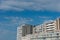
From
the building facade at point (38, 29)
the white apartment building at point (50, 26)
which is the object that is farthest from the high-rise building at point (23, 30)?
the white apartment building at point (50, 26)

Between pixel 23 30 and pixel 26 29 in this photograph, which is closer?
pixel 23 30

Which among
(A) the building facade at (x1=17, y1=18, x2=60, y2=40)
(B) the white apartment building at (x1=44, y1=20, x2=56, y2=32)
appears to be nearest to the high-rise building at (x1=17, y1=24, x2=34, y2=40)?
(A) the building facade at (x1=17, y1=18, x2=60, y2=40)

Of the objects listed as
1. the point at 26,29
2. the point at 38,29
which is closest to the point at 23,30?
the point at 26,29

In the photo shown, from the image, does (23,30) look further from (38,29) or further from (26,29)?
(38,29)

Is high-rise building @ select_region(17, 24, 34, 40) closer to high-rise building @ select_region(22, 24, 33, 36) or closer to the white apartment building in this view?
high-rise building @ select_region(22, 24, 33, 36)

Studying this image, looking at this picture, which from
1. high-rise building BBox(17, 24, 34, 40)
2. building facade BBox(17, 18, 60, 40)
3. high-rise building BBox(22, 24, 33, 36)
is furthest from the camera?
high-rise building BBox(22, 24, 33, 36)

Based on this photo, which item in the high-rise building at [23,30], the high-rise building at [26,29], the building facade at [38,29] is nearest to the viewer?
the building facade at [38,29]

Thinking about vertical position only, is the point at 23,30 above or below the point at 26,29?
below

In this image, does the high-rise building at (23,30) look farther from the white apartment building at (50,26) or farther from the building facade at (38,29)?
the white apartment building at (50,26)

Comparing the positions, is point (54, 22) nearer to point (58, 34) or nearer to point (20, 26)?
point (20, 26)

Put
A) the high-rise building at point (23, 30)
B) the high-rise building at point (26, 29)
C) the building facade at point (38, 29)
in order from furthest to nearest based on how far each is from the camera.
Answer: the high-rise building at point (26, 29), the high-rise building at point (23, 30), the building facade at point (38, 29)

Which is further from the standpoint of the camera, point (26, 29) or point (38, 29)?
point (26, 29)

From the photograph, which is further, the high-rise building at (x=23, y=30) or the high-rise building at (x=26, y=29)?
the high-rise building at (x=26, y=29)

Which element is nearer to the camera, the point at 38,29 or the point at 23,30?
the point at 38,29
